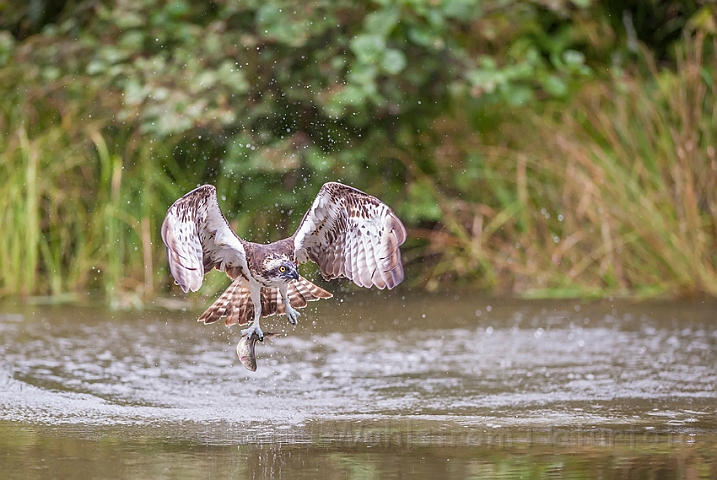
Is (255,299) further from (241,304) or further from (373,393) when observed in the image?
(373,393)

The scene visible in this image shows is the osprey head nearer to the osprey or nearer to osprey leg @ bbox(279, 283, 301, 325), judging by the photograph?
the osprey

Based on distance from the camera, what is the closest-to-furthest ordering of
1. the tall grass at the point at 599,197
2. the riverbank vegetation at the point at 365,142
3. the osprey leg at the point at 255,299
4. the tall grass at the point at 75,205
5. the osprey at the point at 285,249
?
the osprey at the point at 285,249, the osprey leg at the point at 255,299, the tall grass at the point at 599,197, the riverbank vegetation at the point at 365,142, the tall grass at the point at 75,205

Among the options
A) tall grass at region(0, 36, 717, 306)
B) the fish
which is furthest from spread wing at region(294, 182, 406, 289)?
tall grass at region(0, 36, 717, 306)

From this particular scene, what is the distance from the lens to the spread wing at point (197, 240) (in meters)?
4.21

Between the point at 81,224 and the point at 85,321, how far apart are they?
1.36 metres

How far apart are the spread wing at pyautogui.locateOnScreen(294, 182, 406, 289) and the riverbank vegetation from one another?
10.6 feet

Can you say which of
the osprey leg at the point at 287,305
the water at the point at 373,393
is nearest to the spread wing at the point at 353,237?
the osprey leg at the point at 287,305

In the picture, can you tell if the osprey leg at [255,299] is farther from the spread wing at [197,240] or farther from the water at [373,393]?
the water at [373,393]

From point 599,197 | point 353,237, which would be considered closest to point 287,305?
point 353,237

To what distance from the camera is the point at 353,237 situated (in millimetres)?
4793

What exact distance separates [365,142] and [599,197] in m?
Answer: 2.06

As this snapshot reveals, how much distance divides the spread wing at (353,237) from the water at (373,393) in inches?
22.1

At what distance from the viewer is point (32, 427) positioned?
4250 mm

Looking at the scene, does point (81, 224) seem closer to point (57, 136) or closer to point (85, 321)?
point (57, 136)
